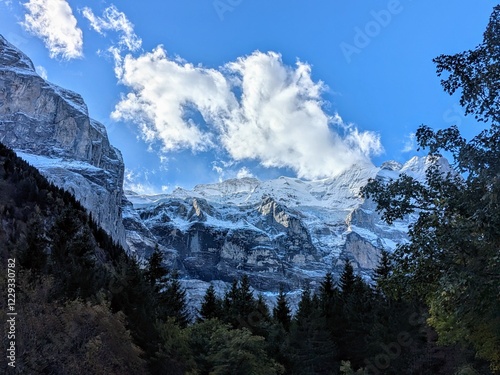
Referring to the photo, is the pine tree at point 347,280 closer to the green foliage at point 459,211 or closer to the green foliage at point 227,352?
the green foliage at point 227,352

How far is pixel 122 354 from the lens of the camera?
16.4 m

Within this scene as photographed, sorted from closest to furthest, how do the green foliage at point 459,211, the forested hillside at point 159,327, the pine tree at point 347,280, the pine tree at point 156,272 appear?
1. the green foliage at point 459,211
2. the forested hillside at point 159,327
3. the pine tree at point 156,272
4. the pine tree at point 347,280

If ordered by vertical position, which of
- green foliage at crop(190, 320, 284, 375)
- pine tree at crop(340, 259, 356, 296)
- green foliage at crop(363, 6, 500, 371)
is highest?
pine tree at crop(340, 259, 356, 296)

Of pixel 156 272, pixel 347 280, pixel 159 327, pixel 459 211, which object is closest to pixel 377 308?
pixel 347 280

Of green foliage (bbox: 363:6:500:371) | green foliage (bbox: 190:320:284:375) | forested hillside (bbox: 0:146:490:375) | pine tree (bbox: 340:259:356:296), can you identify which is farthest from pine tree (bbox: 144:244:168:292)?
Answer: green foliage (bbox: 363:6:500:371)

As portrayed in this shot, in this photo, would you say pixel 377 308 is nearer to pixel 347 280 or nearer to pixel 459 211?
pixel 347 280

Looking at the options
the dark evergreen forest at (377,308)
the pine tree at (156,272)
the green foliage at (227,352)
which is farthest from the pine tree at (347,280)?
the green foliage at (227,352)

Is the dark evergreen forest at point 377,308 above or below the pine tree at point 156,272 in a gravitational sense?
below

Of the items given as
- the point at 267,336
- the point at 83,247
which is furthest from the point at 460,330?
the point at 83,247

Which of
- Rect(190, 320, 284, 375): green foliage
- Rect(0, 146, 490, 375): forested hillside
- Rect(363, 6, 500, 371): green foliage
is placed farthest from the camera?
Rect(190, 320, 284, 375): green foliage

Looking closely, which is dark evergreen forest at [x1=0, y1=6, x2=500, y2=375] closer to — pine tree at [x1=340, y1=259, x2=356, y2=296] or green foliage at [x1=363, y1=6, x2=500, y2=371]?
green foliage at [x1=363, y1=6, x2=500, y2=371]

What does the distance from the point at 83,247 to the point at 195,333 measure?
45.1 feet

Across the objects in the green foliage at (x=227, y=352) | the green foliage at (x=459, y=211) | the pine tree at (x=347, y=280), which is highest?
the pine tree at (x=347, y=280)

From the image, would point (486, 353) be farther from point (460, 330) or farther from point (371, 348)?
point (371, 348)
